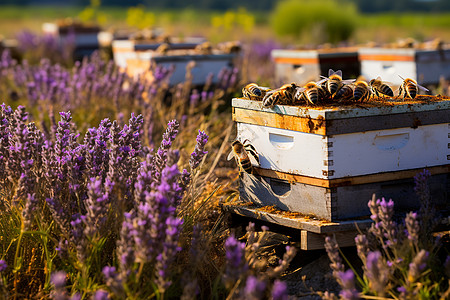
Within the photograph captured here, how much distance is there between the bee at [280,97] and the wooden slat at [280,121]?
103 mm

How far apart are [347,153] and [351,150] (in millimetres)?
33

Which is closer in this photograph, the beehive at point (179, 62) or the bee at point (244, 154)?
the bee at point (244, 154)

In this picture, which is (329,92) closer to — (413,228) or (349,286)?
(413,228)

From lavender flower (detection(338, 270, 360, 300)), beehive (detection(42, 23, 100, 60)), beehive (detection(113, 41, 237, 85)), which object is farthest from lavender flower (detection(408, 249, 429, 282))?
beehive (detection(42, 23, 100, 60))

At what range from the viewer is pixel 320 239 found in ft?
11.8

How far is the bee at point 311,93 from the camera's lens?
369 centimetres

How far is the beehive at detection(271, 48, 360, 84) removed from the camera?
855cm

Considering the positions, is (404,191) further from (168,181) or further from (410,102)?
(168,181)

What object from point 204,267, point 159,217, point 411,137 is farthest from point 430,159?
point 159,217

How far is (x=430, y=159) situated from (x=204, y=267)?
1656 mm

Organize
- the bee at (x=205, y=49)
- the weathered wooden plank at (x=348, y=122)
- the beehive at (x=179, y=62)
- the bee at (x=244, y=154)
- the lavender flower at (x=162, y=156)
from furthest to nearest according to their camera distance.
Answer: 1. the bee at (x=205, y=49)
2. the beehive at (x=179, y=62)
3. the bee at (x=244, y=154)
4. the weathered wooden plank at (x=348, y=122)
5. the lavender flower at (x=162, y=156)

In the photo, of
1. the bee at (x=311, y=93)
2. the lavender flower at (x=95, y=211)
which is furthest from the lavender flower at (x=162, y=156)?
the bee at (x=311, y=93)

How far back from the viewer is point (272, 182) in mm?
4000

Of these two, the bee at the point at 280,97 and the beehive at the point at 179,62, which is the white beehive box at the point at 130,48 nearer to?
the beehive at the point at 179,62
